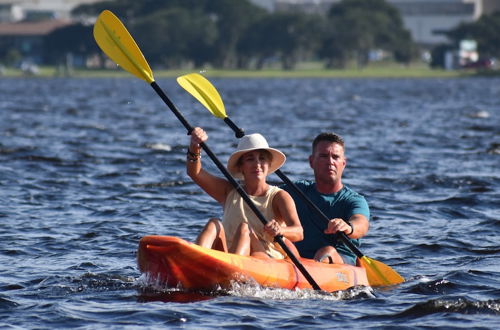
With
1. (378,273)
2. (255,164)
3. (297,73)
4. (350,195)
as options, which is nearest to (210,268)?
(255,164)

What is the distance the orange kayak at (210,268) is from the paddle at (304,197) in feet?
1.84

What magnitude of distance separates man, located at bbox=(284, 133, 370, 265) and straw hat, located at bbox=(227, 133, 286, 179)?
0.52 meters

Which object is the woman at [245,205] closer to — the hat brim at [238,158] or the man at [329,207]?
the hat brim at [238,158]

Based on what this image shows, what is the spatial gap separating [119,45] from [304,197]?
9.00 ft

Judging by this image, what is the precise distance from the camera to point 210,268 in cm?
1030

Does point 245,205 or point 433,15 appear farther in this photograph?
point 433,15

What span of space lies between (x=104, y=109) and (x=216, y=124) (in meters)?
13.9

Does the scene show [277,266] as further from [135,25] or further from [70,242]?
[135,25]

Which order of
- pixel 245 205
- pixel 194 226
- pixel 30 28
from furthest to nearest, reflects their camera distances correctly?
pixel 30 28, pixel 194 226, pixel 245 205

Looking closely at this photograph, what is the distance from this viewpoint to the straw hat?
10633 mm

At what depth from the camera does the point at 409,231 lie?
605 inches

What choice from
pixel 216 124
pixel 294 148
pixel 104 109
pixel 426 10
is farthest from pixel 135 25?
pixel 294 148

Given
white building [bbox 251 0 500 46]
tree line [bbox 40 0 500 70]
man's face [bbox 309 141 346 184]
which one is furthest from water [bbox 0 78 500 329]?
white building [bbox 251 0 500 46]

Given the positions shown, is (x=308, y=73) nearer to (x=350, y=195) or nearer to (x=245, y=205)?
(x=350, y=195)
